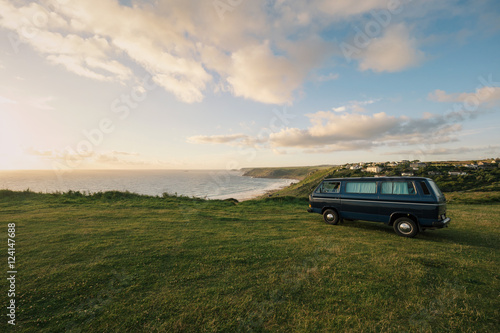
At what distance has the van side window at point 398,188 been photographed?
28.4 ft

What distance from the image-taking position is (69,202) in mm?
15148

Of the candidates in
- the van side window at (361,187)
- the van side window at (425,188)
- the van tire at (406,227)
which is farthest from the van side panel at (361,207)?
the van side window at (425,188)

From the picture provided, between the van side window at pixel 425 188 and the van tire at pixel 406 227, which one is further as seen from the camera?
the van tire at pixel 406 227

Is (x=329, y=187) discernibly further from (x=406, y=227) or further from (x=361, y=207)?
(x=406, y=227)

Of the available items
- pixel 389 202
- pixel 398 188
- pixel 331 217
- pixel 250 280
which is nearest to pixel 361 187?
pixel 389 202

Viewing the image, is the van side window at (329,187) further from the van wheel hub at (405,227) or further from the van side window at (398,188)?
the van wheel hub at (405,227)

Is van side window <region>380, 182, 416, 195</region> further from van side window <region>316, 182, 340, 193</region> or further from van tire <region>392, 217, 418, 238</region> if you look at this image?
van side window <region>316, 182, 340, 193</region>

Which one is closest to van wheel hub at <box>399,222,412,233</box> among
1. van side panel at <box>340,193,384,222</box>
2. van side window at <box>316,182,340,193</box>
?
van side panel at <box>340,193,384,222</box>

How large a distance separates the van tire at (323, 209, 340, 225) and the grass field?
1.75 metres

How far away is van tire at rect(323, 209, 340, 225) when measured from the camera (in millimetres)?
10772

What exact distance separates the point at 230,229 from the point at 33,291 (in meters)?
6.59

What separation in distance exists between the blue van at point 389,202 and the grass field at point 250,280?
30.2 inches

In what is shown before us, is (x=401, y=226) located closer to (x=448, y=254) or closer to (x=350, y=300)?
(x=448, y=254)

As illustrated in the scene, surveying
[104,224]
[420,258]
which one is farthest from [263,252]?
[104,224]
